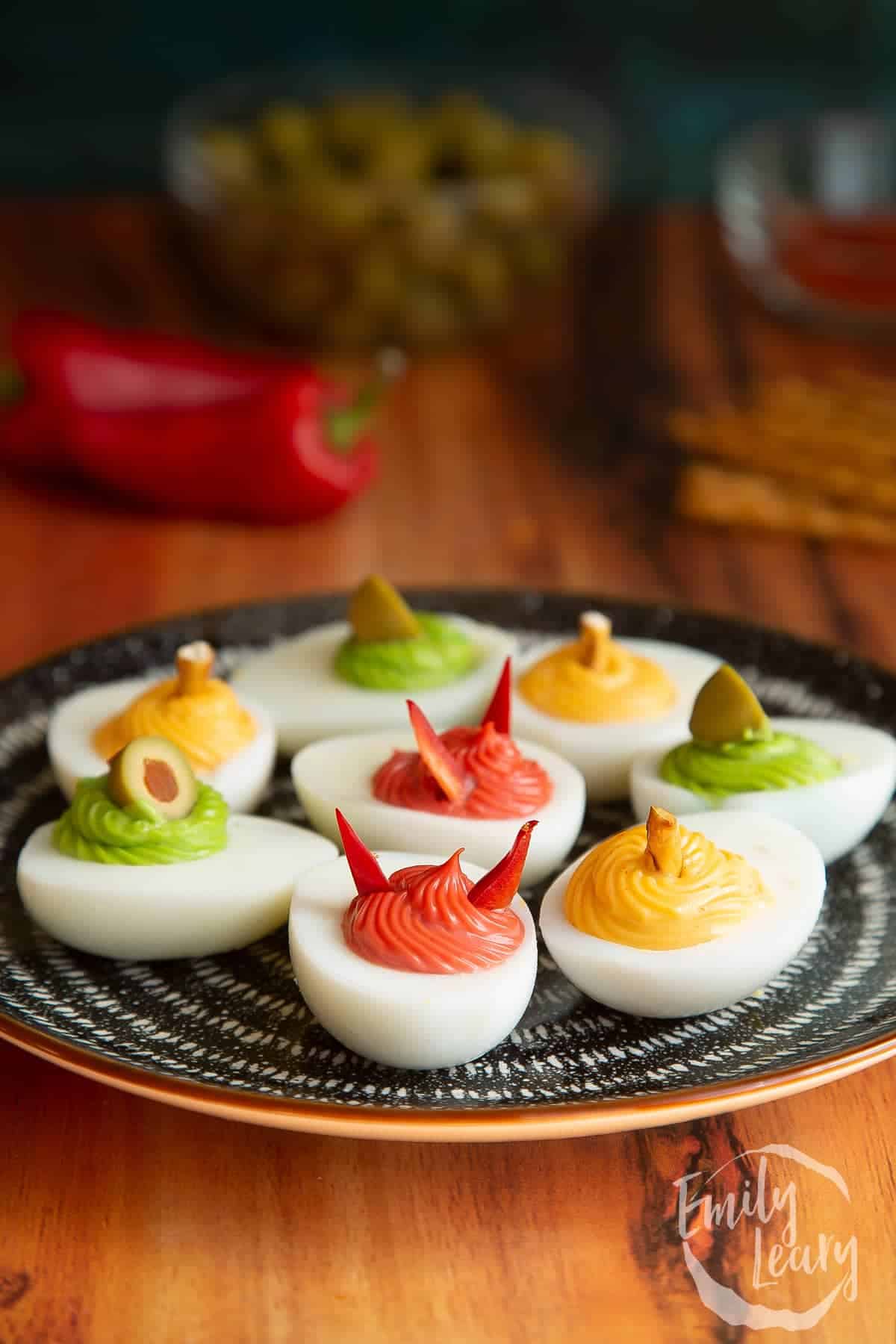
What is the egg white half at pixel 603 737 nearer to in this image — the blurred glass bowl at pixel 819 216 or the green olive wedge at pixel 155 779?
the green olive wedge at pixel 155 779

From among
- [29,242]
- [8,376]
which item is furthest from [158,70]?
[8,376]

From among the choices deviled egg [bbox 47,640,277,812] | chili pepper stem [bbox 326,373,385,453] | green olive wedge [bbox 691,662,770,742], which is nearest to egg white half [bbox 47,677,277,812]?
deviled egg [bbox 47,640,277,812]

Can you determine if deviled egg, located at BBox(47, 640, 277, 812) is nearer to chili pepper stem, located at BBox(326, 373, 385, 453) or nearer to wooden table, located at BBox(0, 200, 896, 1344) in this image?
wooden table, located at BBox(0, 200, 896, 1344)

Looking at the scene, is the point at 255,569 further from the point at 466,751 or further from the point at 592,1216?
the point at 592,1216

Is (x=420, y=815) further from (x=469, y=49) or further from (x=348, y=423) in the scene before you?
(x=469, y=49)

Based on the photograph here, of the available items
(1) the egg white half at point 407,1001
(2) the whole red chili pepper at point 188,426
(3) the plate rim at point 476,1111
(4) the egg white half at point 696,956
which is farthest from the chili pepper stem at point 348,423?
(3) the plate rim at point 476,1111

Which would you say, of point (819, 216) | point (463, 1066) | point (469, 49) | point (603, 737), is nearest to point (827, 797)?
point (603, 737)
